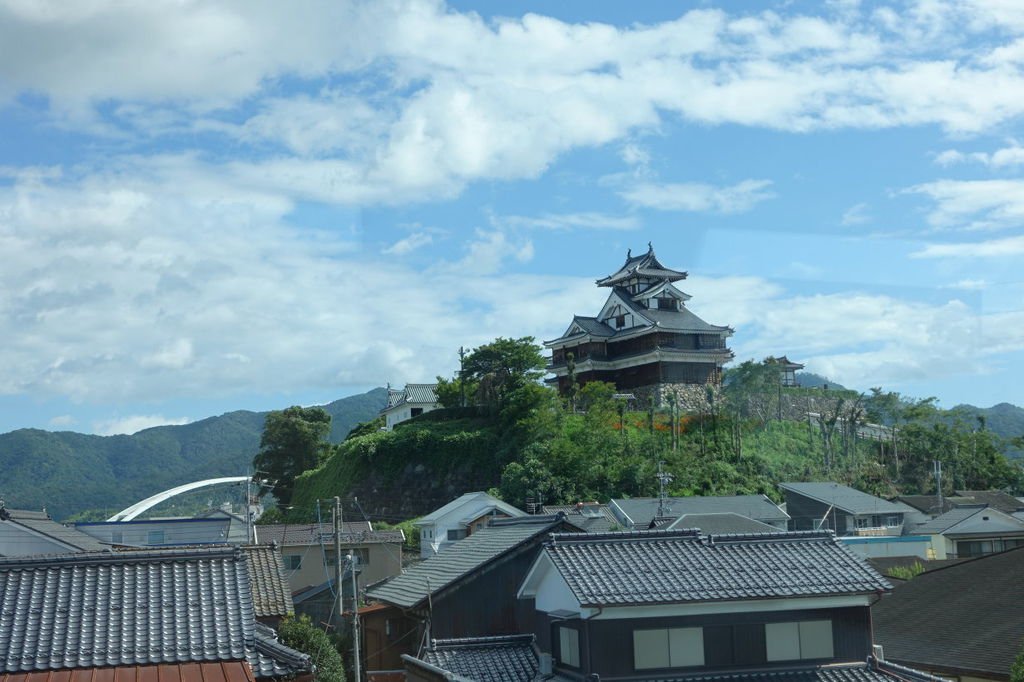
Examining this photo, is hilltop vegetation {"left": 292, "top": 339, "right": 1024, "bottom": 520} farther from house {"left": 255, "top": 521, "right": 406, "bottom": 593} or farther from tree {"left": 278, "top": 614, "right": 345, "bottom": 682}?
tree {"left": 278, "top": 614, "right": 345, "bottom": 682}

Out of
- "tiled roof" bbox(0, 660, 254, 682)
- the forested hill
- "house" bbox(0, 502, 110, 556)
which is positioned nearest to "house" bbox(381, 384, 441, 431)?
the forested hill

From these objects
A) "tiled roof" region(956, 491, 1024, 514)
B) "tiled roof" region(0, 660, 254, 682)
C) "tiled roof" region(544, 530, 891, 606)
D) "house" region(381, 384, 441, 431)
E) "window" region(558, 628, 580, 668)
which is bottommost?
"tiled roof" region(956, 491, 1024, 514)

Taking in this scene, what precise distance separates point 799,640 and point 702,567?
1.66 meters

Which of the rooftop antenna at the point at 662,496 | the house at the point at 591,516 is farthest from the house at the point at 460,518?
the rooftop antenna at the point at 662,496

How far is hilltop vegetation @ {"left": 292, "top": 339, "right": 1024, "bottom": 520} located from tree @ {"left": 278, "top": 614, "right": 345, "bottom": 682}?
88.1 feet

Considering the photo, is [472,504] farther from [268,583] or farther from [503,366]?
[268,583]

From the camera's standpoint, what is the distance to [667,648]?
43.4 feet

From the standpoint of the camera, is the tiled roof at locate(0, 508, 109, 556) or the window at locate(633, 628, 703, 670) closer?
the window at locate(633, 628, 703, 670)

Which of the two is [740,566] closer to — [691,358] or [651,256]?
[691,358]

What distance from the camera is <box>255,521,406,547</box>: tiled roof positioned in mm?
36656

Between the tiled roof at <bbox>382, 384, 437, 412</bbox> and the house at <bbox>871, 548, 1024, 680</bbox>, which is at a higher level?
the tiled roof at <bbox>382, 384, 437, 412</bbox>

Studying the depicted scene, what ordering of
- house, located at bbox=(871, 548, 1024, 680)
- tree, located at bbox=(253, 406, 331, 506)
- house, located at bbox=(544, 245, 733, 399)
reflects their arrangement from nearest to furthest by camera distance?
house, located at bbox=(871, 548, 1024, 680), house, located at bbox=(544, 245, 733, 399), tree, located at bbox=(253, 406, 331, 506)

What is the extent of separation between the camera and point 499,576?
19.4 metres

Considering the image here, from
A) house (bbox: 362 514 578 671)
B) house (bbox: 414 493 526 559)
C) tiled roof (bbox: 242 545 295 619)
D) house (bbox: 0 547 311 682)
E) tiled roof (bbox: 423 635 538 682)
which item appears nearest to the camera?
house (bbox: 0 547 311 682)
